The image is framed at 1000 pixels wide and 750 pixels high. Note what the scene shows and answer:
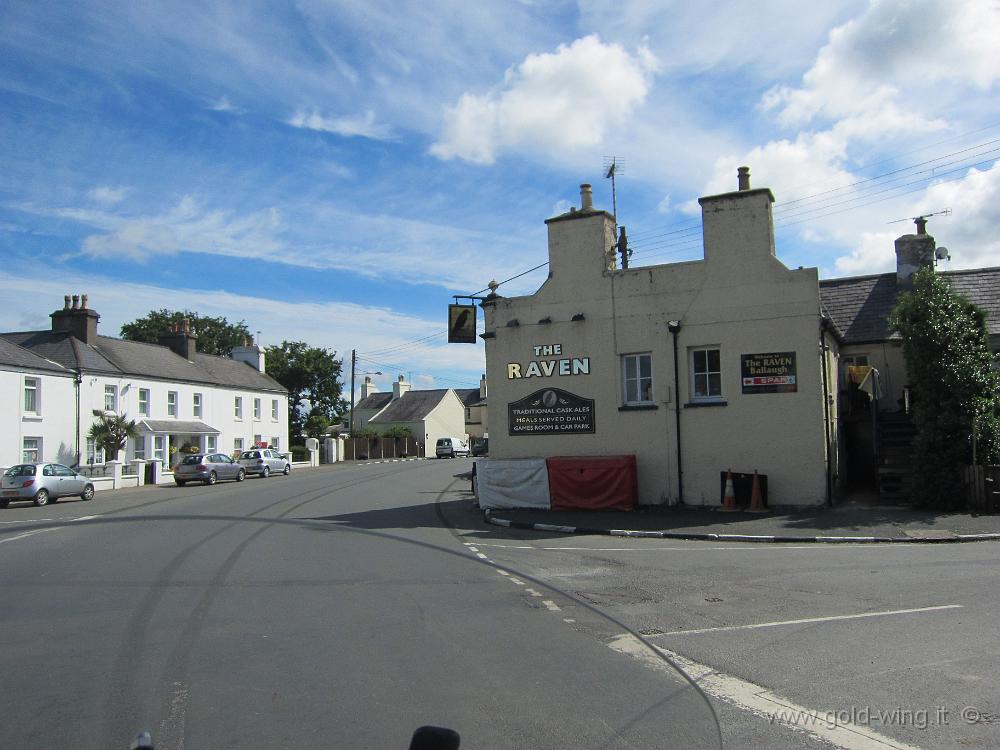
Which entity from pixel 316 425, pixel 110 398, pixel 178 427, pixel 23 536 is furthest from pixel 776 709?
pixel 316 425

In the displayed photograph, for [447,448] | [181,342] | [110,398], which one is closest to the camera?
[110,398]

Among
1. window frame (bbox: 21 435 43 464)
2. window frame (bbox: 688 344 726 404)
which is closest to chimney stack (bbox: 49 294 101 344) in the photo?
window frame (bbox: 21 435 43 464)

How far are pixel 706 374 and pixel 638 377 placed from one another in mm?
1616

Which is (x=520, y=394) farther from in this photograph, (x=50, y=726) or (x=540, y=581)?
(x=50, y=726)

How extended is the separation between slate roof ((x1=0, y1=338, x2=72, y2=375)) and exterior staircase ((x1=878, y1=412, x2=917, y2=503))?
109 ft

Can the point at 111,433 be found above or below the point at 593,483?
above

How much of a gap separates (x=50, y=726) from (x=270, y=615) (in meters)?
2.99

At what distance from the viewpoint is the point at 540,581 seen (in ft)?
32.3

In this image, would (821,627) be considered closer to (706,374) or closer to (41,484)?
(706,374)

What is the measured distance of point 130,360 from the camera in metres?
41.7

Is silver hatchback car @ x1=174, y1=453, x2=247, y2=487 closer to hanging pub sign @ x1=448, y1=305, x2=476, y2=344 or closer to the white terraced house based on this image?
the white terraced house

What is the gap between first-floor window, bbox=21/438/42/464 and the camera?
1329 inches

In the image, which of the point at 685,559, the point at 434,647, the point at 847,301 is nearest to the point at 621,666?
the point at 434,647

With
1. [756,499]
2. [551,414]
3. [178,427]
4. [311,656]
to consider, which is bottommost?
[311,656]
